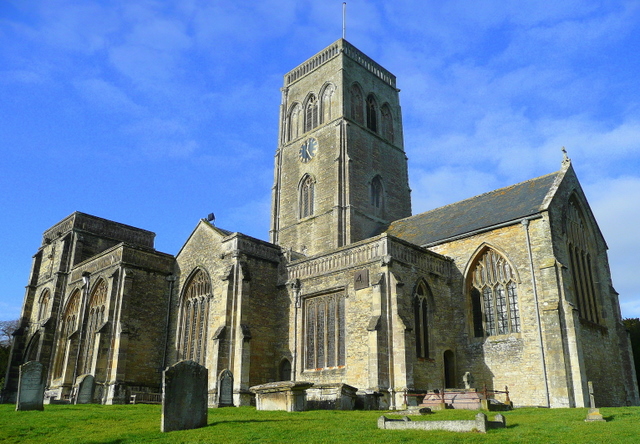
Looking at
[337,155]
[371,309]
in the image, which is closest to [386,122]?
[337,155]

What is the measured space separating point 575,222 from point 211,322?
18.2 metres

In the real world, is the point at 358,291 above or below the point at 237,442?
above

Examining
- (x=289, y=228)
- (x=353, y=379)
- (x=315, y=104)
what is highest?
(x=315, y=104)

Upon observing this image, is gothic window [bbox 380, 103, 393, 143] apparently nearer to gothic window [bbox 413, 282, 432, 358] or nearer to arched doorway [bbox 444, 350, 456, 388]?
gothic window [bbox 413, 282, 432, 358]

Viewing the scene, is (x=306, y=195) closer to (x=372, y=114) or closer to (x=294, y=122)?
(x=294, y=122)

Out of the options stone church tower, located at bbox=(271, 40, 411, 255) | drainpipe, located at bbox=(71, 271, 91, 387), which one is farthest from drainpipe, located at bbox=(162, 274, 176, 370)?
stone church tower, located at bbox=(271, 40, 411, 255)

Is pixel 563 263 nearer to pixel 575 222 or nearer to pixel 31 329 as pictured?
pixel 575 222

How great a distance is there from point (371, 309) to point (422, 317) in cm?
280

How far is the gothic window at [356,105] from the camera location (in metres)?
39.4

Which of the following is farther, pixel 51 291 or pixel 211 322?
pixel 51 291

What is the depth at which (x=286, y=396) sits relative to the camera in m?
17.9

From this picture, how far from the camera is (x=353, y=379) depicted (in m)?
22.0

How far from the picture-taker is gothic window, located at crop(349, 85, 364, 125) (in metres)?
39.4

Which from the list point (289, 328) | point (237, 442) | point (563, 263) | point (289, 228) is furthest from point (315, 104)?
point (237, 442)
